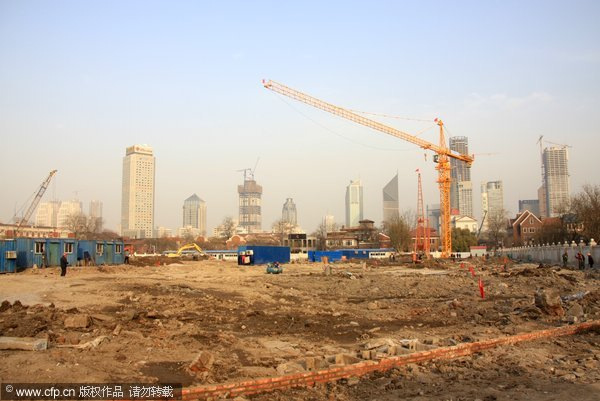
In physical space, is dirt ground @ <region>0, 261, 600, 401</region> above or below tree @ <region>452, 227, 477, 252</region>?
below

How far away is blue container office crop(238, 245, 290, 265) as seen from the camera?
2141 inches

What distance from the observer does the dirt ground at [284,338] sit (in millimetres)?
7340

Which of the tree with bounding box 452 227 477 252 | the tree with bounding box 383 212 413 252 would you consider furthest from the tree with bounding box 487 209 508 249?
the tree with bounding box 383 212 413 252

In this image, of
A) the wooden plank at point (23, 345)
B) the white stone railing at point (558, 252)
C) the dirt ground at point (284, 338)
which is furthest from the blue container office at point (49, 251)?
the white stone railing at point (558, 252)

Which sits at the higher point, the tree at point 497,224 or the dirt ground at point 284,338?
the tree at point 497,224

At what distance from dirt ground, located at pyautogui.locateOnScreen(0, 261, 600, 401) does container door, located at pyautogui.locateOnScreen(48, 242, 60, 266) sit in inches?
651

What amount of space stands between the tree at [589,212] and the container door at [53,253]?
53.7 meters

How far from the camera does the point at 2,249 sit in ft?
101

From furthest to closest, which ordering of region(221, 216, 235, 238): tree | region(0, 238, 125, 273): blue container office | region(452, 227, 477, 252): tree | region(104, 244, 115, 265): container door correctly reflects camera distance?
region(221, 216, 235, 238): tree
region(452, 227, 477, 252): tree
region(104, 244, 115, 265): container door
region(0, 238, 125, 273): blue container office

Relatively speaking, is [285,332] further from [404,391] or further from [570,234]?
[570,234]

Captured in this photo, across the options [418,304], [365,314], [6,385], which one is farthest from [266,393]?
[418,304]

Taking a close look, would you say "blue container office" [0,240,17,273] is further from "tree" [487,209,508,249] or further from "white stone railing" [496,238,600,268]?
"tree" [487,209,508,249]

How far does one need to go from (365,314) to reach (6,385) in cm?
1136

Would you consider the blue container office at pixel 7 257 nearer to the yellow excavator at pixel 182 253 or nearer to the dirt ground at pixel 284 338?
Result: the dirt ground at pixel 284 338
